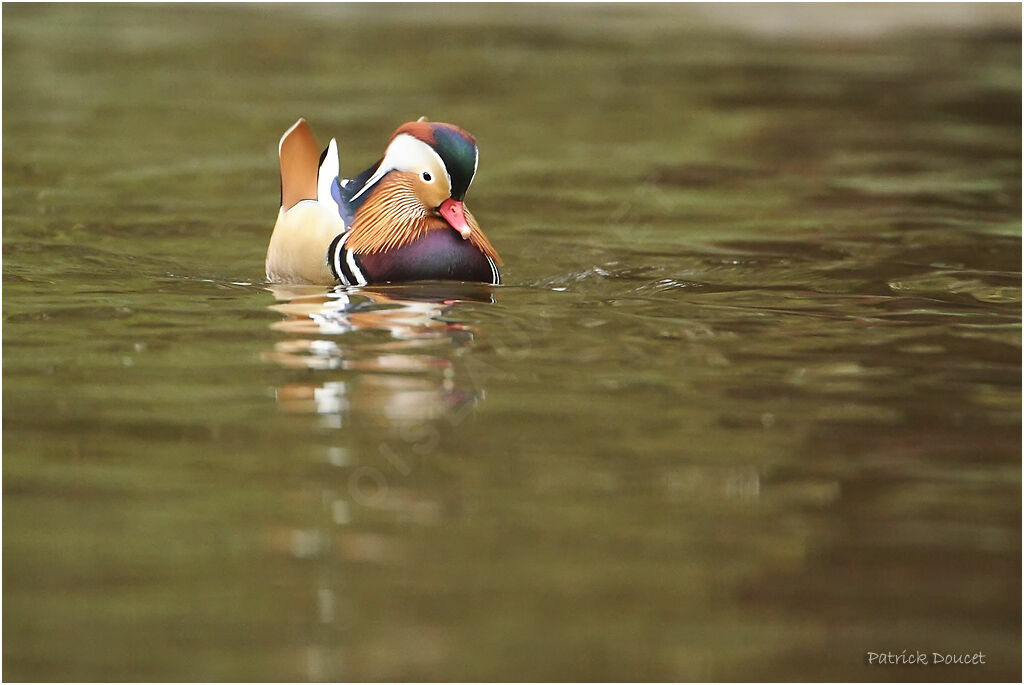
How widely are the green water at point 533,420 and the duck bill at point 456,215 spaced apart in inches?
12.3

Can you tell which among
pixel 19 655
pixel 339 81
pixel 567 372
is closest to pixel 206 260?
pixel 567 372

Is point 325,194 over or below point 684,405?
over

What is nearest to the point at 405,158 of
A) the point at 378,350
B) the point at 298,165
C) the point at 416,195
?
the point at 416,195

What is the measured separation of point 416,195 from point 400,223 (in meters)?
0.15

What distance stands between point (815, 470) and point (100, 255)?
178 inches

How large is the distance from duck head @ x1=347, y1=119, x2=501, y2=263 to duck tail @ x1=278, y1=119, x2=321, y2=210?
1.21ft

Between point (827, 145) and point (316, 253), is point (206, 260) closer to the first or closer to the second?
point (316, 253)

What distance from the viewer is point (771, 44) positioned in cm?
1802

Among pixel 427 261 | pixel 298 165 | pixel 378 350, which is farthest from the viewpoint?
pixel 298 165

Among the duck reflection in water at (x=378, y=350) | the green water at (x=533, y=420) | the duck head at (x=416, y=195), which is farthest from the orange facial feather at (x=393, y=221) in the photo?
the green water at (x=533, y=420)

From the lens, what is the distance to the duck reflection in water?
5.99 meters

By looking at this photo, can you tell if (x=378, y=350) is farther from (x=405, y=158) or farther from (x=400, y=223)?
(x=405, y=158)

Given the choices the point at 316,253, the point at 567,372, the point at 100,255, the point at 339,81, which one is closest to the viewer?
A: the point at 567,372

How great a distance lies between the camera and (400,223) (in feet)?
25.8
